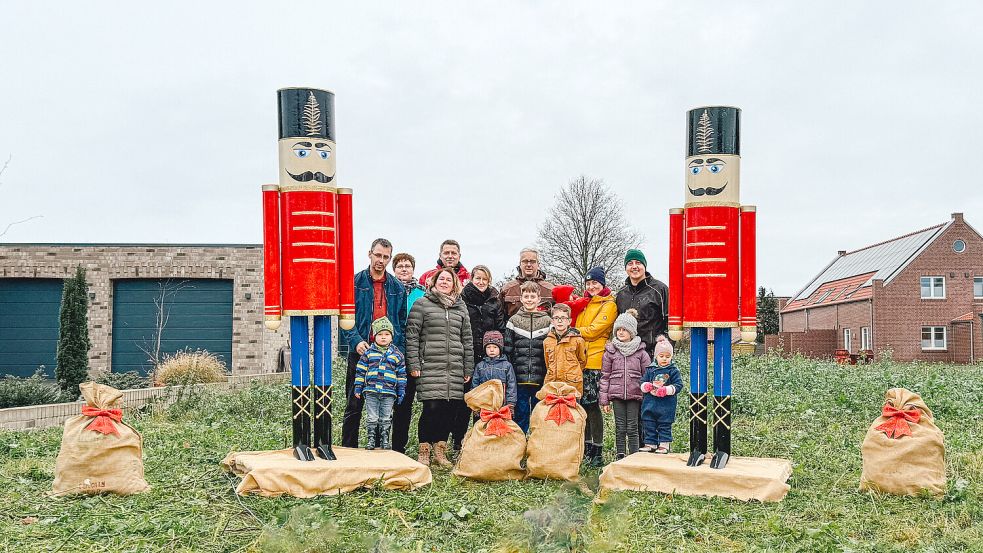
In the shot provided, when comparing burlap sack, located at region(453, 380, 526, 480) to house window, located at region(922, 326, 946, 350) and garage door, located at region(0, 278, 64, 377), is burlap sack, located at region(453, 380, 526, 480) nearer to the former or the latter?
garage door, located at region(0, 278, 64, 377)

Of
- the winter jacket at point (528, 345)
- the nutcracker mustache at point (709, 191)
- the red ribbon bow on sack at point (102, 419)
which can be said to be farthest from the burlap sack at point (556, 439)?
the red ribbon bow on sack at point (102, 419)

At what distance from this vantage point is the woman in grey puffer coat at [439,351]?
6.89 metres

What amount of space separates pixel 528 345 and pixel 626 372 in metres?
0.89

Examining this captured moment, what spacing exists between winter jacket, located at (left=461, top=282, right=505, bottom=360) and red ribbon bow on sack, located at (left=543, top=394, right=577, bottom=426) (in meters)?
0.98

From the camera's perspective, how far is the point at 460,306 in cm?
705

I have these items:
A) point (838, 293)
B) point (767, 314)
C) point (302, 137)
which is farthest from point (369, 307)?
point (767, 314)

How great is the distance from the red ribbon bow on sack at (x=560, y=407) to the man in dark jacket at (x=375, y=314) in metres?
1.32

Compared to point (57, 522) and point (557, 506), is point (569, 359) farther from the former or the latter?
point (57, 522)

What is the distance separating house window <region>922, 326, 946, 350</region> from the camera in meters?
32.4

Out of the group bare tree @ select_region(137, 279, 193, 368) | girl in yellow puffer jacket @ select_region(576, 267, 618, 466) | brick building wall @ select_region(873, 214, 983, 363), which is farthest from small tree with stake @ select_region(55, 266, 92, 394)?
brick building wall @ select_region(873, 214, 983, 363)

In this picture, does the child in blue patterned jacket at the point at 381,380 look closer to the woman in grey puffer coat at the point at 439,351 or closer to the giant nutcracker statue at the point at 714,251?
the woman in grey puffer coat at the point at 439,351

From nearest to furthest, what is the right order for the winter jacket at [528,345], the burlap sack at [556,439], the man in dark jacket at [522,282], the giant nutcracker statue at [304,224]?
the giant nutcracker statue at [304,224], the burlap sack at [556,439], the winter jacket at [528,345], the man in dark jacket at [522,282]

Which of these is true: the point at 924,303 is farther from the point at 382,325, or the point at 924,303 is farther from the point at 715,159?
the point at 382,325

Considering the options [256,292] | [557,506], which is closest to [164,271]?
[256,292]
